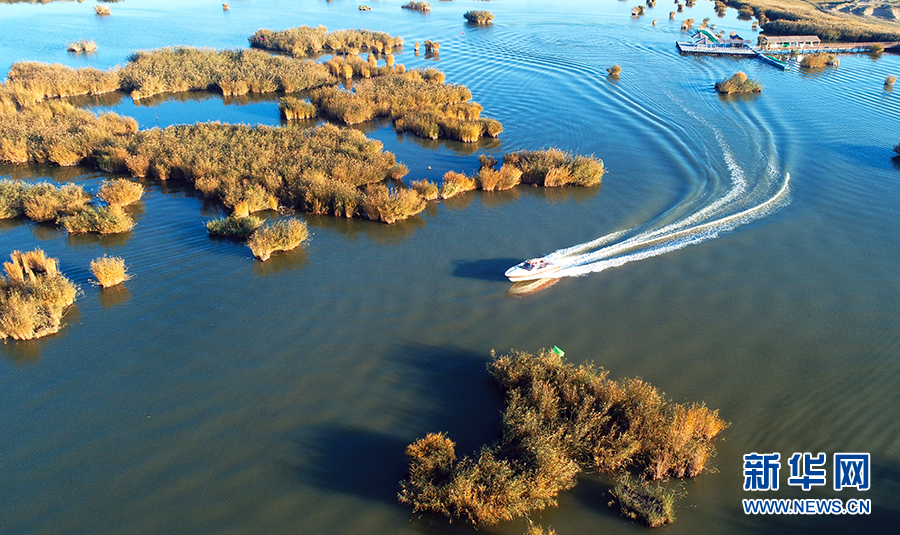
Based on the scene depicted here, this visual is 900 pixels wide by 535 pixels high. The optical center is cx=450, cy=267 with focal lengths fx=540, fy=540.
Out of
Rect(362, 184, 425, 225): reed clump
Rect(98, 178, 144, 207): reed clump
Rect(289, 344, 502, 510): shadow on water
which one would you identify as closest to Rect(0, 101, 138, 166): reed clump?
Rect(98, 178, 144, 207): reed clump

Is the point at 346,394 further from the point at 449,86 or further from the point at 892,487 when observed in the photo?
the point at 449,86

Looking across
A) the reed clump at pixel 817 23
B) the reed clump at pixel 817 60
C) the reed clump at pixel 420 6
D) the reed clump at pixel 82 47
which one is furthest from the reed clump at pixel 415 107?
the reed clump at pixel 817 23

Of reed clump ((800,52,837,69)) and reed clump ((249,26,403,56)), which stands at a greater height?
reed clump ((800,52,837,69))

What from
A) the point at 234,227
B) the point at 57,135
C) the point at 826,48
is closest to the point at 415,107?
the point at 234,227

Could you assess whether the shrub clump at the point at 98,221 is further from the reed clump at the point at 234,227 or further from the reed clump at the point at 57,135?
the reed clump at the point at 57,135

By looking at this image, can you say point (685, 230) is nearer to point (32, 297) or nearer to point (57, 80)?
point (32, 297)

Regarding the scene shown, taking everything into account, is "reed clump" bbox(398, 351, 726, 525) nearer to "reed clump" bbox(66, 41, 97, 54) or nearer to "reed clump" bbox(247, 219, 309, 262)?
"reed clump" bbox(247, 219, 309, 262)
